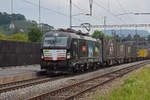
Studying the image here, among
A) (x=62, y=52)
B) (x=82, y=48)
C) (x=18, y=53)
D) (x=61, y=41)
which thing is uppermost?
(x=61, y=41)

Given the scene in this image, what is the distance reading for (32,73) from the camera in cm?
1825

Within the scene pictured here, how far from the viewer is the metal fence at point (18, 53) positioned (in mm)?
22006

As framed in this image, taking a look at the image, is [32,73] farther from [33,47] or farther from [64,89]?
[33,47]

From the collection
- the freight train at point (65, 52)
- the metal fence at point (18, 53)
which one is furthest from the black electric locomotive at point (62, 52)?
the metal fence at point (18, 53)

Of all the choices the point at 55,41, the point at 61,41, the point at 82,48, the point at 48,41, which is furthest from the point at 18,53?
the point at 61,41

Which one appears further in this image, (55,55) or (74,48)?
(74,48)

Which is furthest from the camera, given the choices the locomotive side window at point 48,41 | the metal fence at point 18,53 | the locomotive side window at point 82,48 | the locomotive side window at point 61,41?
the metal fence at point 18,53

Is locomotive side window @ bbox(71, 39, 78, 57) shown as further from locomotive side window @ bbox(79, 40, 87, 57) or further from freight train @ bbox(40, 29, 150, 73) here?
locomotive side window @ bbox(79, 40, 87, 57)

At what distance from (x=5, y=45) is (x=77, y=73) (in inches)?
264

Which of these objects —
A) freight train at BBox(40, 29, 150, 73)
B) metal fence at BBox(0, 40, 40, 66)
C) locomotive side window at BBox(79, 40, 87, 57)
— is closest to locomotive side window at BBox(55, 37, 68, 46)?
freight train at BBox(40, 29, 150, 73)

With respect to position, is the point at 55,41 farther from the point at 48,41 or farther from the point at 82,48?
the point at 82,48

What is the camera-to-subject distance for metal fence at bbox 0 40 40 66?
2201cm

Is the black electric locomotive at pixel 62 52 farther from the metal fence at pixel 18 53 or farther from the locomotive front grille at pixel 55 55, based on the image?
the metal fence at pixel 18 53

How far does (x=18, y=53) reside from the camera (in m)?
24.2
